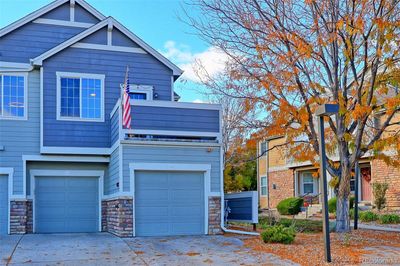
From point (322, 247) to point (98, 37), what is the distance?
10.4 metres

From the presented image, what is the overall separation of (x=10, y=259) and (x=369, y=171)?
2023 cm

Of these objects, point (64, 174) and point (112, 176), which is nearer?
point (112, 176)

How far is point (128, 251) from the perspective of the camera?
11062 mm

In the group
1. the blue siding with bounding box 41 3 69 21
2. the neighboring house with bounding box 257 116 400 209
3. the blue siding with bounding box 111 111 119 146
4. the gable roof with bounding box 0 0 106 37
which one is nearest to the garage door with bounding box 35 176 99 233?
the blue siding with bounding box 111 111 119 146

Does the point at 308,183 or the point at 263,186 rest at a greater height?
the point at 308,183

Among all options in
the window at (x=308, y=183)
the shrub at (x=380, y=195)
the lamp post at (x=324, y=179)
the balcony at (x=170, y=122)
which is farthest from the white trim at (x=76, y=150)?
the window at (x=308, y=183)

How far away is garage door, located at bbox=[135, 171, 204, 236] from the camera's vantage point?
14203 mm

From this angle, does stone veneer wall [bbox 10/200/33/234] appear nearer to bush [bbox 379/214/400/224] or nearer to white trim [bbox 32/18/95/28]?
white trim [bbox 32/18/95/28]

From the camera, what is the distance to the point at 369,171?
2544 centimetres

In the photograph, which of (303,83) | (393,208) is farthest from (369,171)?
(303,83)

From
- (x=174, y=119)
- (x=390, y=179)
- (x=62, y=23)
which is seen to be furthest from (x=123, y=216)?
(x=390, y=179)

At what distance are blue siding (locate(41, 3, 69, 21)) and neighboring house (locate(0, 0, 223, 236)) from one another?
4cm

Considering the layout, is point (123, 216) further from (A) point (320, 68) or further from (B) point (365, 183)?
(B) point (365, 183)

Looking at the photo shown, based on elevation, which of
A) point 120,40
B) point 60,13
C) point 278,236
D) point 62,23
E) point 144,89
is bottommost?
point 278,236
